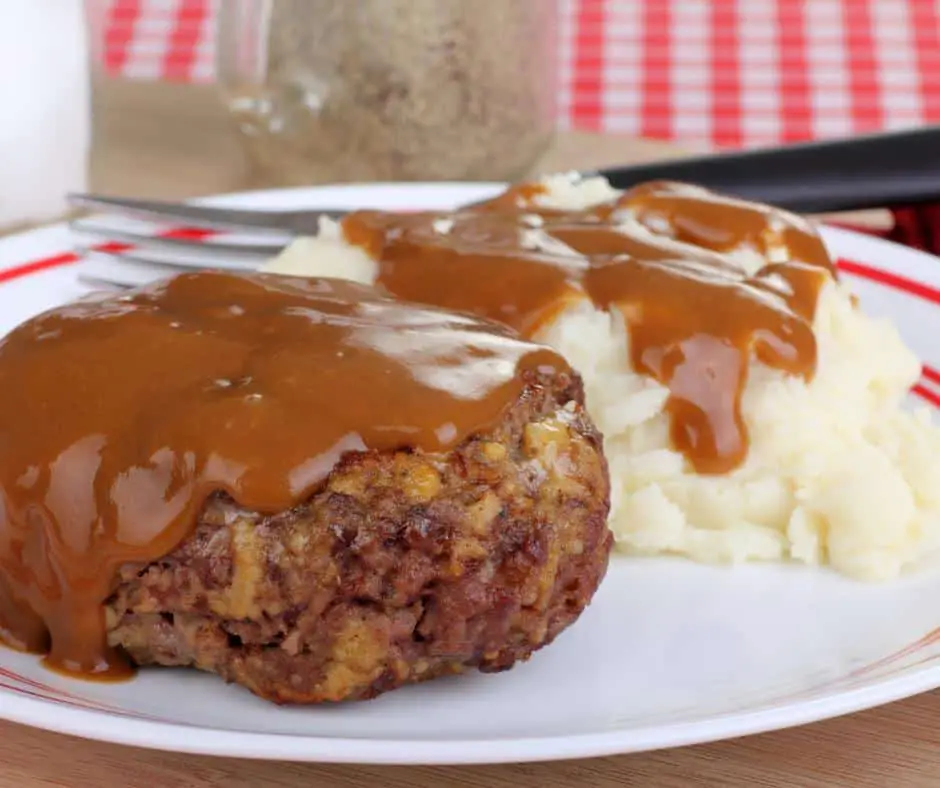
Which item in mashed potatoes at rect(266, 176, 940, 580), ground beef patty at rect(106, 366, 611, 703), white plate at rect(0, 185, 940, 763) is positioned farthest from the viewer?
mashed potatoes at rect(266, 176, 940, 580)

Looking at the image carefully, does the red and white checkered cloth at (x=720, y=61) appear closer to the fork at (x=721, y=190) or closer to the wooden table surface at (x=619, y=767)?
the fork at (x=721, y=190)

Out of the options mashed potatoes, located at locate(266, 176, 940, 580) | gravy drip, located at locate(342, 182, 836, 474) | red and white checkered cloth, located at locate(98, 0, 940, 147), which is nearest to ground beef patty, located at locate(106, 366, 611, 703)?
mashed potatoes, located at locate(266, 176, 940, 580)

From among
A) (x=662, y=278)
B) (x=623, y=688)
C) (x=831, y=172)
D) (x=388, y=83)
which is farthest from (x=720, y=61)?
(x=623, y=688)

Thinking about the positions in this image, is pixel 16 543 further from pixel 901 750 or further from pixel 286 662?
pixel 901 750

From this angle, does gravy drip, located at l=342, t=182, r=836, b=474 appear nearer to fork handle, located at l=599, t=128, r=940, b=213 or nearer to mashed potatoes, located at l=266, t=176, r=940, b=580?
mashed potatoes, located at l=266, t=176, r=940, b=580

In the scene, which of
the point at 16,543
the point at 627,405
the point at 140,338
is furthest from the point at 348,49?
the point at 16,543

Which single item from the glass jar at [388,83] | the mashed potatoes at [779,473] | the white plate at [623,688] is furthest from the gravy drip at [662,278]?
the glass jar at [388,83]

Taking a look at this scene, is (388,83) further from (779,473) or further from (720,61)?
(720,61)
